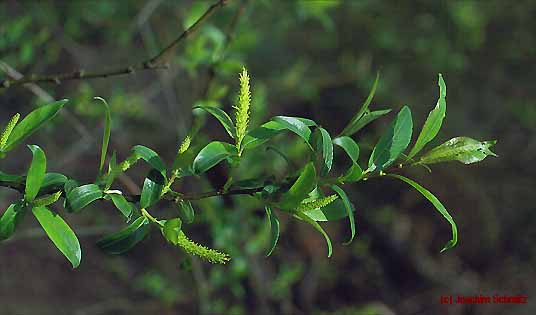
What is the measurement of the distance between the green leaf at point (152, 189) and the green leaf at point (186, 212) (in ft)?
0.14

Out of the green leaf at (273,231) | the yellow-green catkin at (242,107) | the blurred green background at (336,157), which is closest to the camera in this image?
the yellow-green catkin at (242,107)

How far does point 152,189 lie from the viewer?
932mm

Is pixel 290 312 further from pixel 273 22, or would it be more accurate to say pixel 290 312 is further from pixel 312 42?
pixel 312 42

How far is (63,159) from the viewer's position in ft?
8.12

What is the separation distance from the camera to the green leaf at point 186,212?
0.95 m

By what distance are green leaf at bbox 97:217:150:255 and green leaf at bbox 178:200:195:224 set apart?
5 cm

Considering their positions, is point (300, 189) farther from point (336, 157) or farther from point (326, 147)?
point (336, 157)

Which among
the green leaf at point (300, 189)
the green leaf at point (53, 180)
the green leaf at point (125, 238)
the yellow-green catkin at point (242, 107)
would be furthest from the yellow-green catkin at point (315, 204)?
the green leaf at point (53, 180)

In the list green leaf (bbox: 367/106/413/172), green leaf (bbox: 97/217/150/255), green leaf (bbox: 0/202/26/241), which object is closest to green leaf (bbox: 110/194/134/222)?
green leaf (bbox: 97/217/150/255)

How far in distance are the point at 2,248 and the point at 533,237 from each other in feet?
8.97

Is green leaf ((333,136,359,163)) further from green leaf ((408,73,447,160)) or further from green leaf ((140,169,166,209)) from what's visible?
green leaf ((140,169,166,209))

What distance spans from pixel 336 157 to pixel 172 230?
8.36 feet

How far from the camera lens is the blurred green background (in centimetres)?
277

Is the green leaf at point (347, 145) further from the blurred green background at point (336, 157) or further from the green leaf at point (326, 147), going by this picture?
the blurred green background at point (336, 157)
